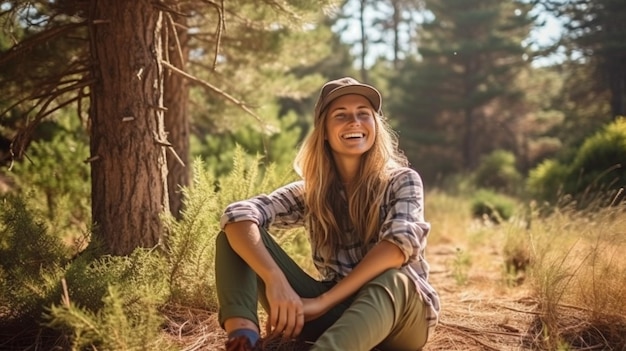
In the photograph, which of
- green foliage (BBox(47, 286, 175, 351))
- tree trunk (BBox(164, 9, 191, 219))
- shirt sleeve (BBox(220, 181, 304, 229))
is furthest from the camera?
tree trunk (BBox(164, 9, 191, 219))

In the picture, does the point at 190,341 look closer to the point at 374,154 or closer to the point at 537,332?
the point at 374,154

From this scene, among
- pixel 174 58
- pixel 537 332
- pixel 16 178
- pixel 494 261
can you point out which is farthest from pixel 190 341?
pixel 16 178

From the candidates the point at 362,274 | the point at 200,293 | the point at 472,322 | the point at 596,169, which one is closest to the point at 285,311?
the point at 362,274

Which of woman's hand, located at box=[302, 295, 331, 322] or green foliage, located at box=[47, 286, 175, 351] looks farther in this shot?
woman's hand, located at box=[302, 295, 331, 322]

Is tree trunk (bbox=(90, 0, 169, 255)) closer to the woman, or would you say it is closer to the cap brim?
the woman

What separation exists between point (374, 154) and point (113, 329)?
1.33m

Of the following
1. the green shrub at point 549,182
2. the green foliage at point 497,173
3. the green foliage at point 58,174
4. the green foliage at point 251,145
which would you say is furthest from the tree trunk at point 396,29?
the green foliage at point 58,174

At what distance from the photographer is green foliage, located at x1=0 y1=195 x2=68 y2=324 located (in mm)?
2348

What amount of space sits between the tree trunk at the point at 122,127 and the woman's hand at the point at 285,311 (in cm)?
119

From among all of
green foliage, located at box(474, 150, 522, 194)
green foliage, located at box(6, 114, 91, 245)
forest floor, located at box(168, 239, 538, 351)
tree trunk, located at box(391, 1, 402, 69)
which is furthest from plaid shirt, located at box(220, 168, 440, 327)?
tree trunk, located at box(391, 1, 402, 69)

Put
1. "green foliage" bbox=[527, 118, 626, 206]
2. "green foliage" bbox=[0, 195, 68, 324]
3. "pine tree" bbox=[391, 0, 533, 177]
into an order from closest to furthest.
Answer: "green foliage" bbox=[0, 195, 68, 324] < "green foliage" bbox=[527, 118, 626, 206] < "pine tree" bbox=[391, 0, 533, 177]

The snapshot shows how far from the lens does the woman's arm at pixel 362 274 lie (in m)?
2.03

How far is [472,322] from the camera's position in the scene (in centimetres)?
295

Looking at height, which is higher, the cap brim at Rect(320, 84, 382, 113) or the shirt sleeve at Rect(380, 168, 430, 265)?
the cap brim at Rect(320, 84, 382, 113)
